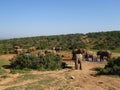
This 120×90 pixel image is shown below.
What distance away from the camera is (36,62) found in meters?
20.0

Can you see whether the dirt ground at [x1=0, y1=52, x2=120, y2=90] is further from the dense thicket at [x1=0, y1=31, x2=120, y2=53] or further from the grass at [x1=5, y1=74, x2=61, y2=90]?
the dense thicket at [x1=0, y1=31, x2=120, y2=53]

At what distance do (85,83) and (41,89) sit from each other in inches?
95.0

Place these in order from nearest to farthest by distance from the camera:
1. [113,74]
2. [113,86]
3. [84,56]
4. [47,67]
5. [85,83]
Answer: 1. [113,86]
2. [85,83]
3. [113,74]
4. [47,67]
5. [84,56]

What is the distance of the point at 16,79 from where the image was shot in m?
15.4

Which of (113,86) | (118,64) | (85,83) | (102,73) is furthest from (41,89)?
(118,64)

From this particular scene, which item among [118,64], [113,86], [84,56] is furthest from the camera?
[84,56]

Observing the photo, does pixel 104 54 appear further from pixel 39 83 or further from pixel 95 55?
pixel 39 83

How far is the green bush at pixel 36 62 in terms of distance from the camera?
19.8m

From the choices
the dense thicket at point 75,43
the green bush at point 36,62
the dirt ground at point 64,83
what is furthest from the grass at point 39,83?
the dense thicket at point 75,43

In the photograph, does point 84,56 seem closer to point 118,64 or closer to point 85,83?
point 118,64

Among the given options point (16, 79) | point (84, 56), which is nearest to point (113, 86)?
point (16, 79)

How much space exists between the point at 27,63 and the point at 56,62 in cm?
235

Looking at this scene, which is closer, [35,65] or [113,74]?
[113,74]

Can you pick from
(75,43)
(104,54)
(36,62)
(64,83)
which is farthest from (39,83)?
(75,43)
